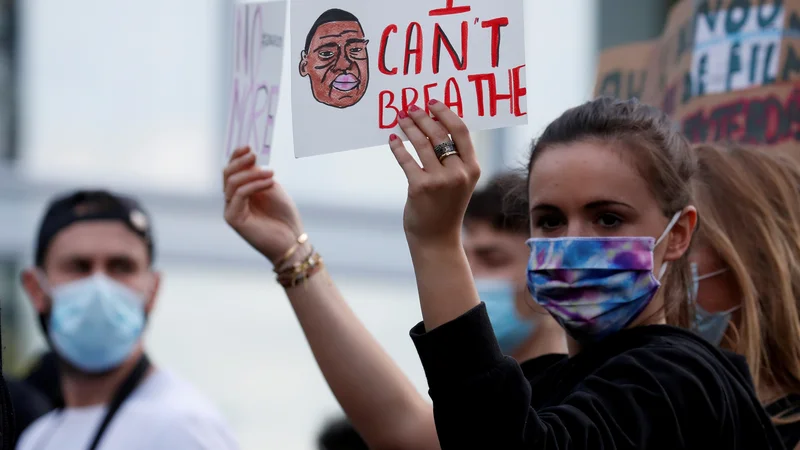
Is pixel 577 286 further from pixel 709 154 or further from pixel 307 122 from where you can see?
pixel 709 154

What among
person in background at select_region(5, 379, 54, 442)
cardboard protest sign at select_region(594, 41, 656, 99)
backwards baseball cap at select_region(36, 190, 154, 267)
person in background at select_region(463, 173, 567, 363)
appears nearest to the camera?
person in background at select_region(463, 173, 567, 363)

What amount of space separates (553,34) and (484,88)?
8.70m

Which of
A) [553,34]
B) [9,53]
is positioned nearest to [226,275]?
[9,53]

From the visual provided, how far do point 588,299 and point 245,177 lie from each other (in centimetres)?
92

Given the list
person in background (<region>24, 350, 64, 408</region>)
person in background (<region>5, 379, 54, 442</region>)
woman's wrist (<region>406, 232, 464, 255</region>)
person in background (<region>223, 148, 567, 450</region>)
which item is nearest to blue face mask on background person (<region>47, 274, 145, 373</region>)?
person in background (<region>5, 379, 54, 442</region>)

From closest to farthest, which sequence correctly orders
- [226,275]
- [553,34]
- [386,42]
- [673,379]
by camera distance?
[673,379] < [386,42] < [226,275] < [553,34]

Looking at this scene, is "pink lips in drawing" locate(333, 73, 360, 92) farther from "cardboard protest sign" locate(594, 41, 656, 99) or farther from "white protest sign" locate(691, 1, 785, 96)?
"cardboard protest sign" locate(594, 41, 656, 99)

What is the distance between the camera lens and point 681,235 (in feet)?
7.88

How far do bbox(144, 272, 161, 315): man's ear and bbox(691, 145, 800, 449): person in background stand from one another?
196 centimetres

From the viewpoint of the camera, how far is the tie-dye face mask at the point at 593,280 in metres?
2.23

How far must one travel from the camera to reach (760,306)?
298cm

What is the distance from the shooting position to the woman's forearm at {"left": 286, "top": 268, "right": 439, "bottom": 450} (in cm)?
268

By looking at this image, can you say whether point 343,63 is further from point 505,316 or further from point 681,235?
point 505,316

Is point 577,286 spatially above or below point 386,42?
below
